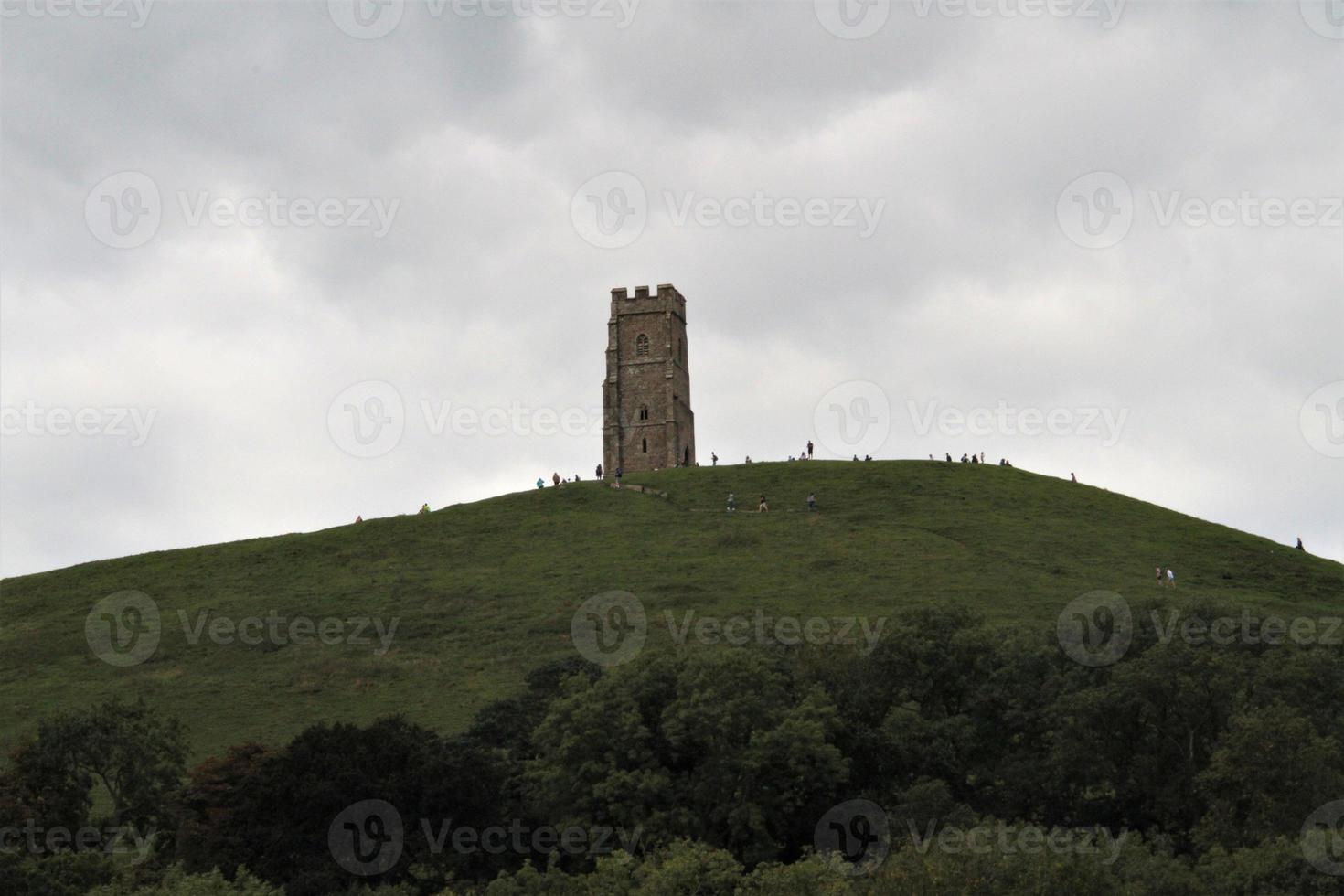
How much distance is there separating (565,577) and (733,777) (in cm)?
3460

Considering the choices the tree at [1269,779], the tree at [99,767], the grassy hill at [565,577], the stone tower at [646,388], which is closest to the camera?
the tree at [1269,779]

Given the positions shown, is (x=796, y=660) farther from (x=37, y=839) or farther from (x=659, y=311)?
(x=659, y=311)

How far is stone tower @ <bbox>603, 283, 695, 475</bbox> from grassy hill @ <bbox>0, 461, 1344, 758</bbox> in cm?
1214

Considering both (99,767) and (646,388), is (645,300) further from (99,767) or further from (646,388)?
(99,767)

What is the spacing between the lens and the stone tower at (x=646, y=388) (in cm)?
11056

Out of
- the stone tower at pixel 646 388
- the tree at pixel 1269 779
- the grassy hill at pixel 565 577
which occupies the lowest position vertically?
the tree at pixel 1269 779

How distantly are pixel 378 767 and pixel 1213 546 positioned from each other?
2143 inches

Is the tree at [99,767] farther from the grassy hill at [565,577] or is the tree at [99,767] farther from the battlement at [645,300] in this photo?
the battlement at [645,300]

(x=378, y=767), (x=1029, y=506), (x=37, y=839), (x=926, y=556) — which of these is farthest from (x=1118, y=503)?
(x=37, y=839)

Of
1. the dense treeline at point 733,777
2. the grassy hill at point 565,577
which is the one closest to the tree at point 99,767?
the dense treeline at point 733,777

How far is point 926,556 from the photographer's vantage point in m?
78.2

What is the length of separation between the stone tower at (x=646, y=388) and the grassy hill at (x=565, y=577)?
1214 centimetres

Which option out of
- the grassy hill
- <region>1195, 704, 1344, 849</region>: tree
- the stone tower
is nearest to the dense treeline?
<region>1195, 704, 1344, 849</region>: tree

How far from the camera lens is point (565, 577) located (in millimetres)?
78000
